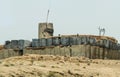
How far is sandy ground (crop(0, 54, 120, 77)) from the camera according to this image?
36.5 ft

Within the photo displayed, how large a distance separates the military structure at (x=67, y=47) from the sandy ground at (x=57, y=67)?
2.15 ft

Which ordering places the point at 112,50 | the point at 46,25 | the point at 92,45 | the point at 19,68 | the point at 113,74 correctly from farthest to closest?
the point at 46,25 < the point at 112,50 < the point at 92,45 < the point at 113,74 < the point at 19,68

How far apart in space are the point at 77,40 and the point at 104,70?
2.66 meters

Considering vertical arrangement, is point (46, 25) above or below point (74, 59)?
above

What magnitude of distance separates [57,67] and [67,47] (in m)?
2.90

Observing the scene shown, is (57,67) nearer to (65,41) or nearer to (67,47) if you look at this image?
(67,47)

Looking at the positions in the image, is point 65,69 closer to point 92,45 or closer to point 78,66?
point 78,66

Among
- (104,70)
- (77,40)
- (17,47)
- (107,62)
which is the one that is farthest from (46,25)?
(104,70)

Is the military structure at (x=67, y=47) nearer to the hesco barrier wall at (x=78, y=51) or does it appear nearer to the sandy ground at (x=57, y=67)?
the hesco barrier wall at (x=78, y=51)

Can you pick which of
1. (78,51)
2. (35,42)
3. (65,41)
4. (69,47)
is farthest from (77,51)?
(35,42)

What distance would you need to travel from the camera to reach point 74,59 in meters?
14.2

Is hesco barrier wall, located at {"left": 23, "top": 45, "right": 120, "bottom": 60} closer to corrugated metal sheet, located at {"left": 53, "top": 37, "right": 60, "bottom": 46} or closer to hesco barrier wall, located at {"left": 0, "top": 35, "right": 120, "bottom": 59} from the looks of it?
hesco barrier wall, located at {"left": 0, "top": 35, "right": 120, "bottom": 59}

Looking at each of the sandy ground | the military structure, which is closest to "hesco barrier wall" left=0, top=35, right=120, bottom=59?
the military structure

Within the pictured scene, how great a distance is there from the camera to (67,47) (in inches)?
605
